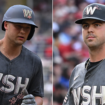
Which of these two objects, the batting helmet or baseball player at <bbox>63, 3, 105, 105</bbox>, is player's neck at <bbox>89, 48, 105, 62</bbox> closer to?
baseball player at <bbox>63, 3, 105, 105</bbox>

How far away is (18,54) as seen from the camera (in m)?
2.79

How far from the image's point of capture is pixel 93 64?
98.8 inches

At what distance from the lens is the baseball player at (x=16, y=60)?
103 inches

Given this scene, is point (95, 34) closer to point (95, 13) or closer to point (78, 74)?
point (95, 13)

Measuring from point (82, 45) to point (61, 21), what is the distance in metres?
0.69

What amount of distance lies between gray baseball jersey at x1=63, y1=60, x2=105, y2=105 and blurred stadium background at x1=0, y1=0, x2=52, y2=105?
3.31m

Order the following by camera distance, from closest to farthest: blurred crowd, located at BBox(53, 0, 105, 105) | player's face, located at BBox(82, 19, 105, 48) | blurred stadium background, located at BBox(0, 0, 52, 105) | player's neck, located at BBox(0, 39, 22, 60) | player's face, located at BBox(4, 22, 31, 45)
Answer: player's face, located at BBox(82, 19, 105, 48) → player's face, located at BBox(4, 22, 31, 45) → player's neck, located at BBox(0, 39, 22, 60) → blurred crowd, located at BBox(53, 0, 105, 105) → blurred stadium background, located at BBox(0, 0, 52, 105)

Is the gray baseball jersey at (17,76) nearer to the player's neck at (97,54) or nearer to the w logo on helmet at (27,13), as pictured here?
the w logo on helmet at (27,13)

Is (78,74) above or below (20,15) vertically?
below

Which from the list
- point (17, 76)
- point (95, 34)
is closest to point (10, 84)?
point (17, 76)

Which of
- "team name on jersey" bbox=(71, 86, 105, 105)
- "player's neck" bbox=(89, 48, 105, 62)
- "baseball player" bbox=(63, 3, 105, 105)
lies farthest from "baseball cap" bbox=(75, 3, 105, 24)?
"team name on jersey" bbox=(71, 86, 105, 105)

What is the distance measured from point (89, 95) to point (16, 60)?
850mm

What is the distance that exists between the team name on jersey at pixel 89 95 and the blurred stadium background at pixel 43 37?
3.41 m

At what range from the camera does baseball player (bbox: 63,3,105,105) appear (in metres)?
2.31
